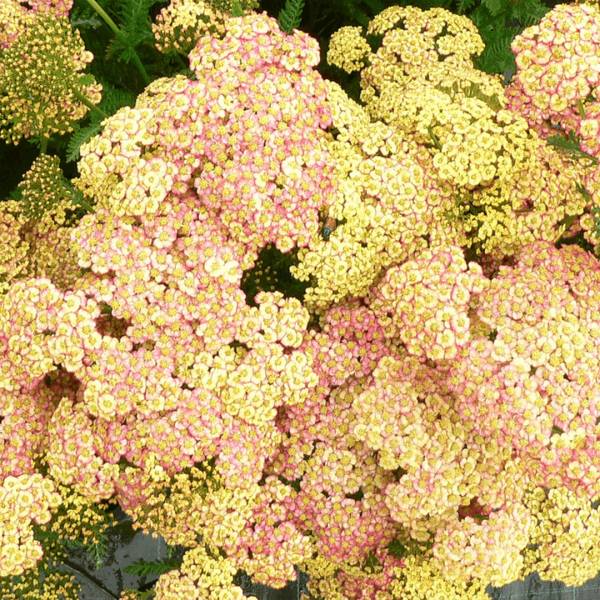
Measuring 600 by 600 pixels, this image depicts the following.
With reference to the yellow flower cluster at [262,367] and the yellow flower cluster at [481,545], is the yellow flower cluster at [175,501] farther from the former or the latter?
the yellow flower cluster at [481,545]

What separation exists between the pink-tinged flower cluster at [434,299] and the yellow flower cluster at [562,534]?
631 millimetres

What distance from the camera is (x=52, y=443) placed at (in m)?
2.03

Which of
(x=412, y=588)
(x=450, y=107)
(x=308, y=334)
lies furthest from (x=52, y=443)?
(x=450, y=107)

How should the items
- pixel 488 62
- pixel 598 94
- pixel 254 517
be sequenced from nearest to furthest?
pixel 598 94 < pixel 254 517 < pixel 488 62

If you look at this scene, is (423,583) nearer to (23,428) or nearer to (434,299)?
(434,299)

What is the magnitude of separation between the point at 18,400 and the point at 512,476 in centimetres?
128

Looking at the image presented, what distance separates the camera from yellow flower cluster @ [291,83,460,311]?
1966mm

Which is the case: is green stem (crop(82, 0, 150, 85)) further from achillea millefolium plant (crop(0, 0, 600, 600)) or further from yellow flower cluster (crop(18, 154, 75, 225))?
yellow flower cluster (crop(18, 154, 75, 225))

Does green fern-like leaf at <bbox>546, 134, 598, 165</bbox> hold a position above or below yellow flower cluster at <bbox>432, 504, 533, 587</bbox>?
above

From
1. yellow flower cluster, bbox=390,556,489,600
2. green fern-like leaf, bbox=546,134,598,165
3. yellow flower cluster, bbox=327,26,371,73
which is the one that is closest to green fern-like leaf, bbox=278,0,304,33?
yellow flower cluster, bbox=327,26,371,73

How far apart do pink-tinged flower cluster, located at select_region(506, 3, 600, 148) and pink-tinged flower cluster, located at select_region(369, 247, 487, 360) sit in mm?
423

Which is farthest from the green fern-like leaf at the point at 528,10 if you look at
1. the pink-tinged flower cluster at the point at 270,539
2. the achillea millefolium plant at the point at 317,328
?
the pink-tinged flower cluster at the point at 270,539

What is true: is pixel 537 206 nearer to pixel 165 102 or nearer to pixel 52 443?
pixel 165 102

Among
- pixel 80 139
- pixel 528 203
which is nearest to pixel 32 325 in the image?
pixel 80 139
